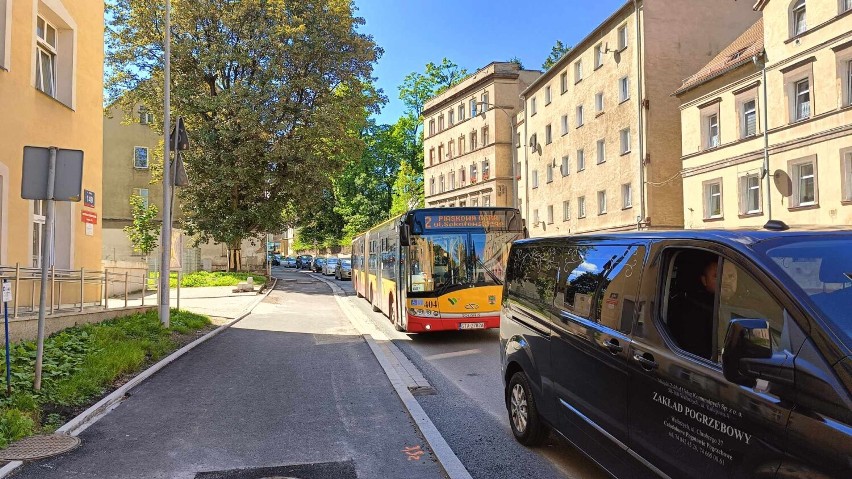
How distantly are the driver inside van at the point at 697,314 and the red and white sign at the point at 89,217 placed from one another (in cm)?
1426

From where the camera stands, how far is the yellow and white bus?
11547mm

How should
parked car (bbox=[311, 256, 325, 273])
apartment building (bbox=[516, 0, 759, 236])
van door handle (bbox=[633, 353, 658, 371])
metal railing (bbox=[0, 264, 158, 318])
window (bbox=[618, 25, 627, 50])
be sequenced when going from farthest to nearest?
parked car (bbox=[311, 256, 325, 273]), window (bbox=[618, 25, 627, 50]), apartment building (bbox=[516, 0, 759, 236]), metal railing (bbox=[0, 264, 158, 318]), van door handle (bbox=[633, 353, 658, 371])

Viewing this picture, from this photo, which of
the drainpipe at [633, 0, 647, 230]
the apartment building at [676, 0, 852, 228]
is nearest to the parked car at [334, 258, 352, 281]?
the drainpipe at [633, 0, 647, 230]

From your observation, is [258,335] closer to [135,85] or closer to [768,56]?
[768,56]

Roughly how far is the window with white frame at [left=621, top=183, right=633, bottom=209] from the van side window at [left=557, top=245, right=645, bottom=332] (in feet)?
87.8

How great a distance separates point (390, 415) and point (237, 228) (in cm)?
2733

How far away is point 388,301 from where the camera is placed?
1475 cm

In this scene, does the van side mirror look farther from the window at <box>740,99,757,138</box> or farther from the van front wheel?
the window at <box>740,99,757,138</box>

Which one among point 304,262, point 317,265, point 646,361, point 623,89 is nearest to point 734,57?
point 623,89

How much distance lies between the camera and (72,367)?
A: 780 centimetres

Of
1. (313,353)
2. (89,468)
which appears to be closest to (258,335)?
(313,353)

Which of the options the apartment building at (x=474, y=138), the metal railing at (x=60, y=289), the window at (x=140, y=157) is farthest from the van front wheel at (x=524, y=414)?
the window at (x=140, y=157)

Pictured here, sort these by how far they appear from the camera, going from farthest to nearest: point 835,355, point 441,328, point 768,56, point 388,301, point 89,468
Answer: point 768,56, point 388,301, point 441,328, point 89,468, point 835,355

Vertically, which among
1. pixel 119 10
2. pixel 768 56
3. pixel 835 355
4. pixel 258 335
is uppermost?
pixel 119 10
